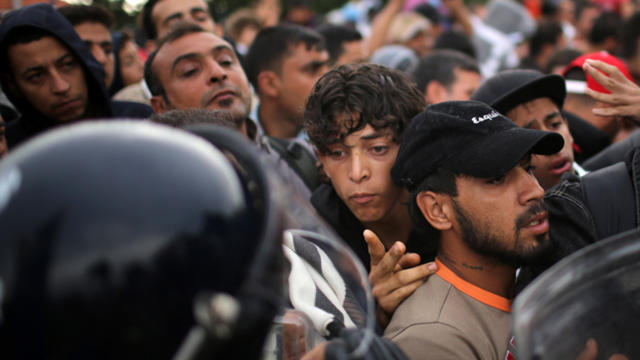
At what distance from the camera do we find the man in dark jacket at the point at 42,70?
366cm

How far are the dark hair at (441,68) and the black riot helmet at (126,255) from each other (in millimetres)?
4191

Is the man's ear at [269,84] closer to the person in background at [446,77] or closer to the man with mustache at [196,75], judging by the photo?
the man with mustache at [196,75]

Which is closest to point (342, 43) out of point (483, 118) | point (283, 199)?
point (483, 118)

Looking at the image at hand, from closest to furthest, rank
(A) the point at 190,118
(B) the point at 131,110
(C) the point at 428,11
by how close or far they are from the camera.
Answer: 1. (A) the point at 190,118
2. (B) the point at 131,110
3. (C) the point at 428,11

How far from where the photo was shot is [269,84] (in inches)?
188

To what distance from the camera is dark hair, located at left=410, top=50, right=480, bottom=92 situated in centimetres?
501

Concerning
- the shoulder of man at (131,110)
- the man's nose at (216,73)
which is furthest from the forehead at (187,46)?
the shoulder of man at (131,110)

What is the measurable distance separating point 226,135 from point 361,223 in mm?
1683

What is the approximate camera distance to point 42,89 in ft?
12.1

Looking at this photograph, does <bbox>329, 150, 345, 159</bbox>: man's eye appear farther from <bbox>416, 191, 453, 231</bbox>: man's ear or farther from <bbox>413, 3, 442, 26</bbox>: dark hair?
<bbox>413, 3, 442, 26</bbox>: dark hair

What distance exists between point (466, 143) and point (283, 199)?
112 cm

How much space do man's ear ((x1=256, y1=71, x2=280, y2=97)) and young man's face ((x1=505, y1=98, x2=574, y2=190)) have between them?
6.93 feet

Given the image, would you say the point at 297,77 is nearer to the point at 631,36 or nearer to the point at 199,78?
the point at 199,78

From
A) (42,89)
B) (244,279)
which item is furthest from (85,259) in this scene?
(42,89)
